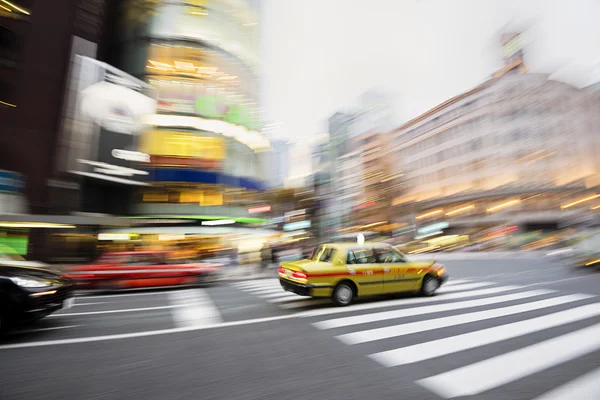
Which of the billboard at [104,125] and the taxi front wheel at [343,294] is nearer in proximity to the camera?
the taxi front wheel at [343,294]

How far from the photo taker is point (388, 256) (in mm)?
7852

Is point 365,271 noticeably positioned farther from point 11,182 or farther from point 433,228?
point 433,228

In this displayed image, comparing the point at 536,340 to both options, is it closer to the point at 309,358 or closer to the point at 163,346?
the point at 309,358

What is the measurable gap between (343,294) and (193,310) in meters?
3.46

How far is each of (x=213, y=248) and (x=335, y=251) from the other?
19.6m

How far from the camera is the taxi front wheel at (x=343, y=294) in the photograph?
717 cm

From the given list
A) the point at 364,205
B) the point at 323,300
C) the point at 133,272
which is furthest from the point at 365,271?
the point at 364,205

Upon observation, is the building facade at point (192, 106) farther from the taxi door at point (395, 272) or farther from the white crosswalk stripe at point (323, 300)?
the taxi door at point (395, 272)

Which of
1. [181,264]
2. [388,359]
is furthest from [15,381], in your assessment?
[181,264]

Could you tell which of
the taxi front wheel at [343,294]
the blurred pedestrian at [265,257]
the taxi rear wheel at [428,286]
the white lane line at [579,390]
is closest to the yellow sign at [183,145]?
the blurred pedestrian at [265,257]

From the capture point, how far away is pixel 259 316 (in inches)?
261

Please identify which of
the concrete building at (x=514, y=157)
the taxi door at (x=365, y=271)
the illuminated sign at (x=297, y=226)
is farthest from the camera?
the concrete building at (x=514, y=157)

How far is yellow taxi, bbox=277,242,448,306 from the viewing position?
704cm

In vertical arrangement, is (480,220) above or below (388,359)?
above
